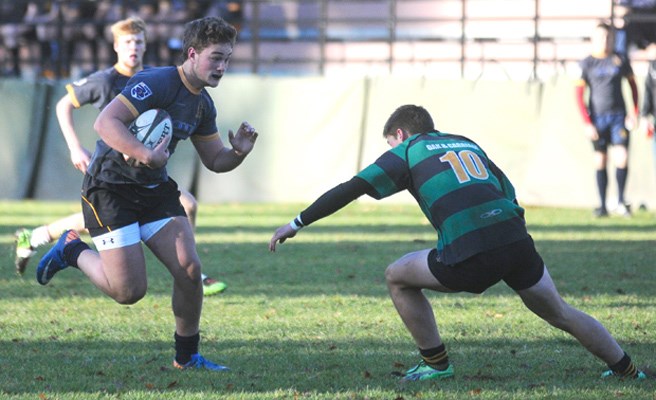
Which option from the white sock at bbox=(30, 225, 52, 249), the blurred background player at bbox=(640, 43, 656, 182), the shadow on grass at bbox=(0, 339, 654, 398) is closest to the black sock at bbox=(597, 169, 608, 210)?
the blurred background player at bbox=(640, 43, 656, 182)

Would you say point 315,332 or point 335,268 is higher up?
point 315,332

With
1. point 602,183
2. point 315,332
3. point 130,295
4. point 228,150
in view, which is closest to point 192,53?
point 228,150

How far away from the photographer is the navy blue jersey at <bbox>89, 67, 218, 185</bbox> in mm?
6406

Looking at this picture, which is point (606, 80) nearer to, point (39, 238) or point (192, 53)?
point (39, 238)

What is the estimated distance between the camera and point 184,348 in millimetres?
6688

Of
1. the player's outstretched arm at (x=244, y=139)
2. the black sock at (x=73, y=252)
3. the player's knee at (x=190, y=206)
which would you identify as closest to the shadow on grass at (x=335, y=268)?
the player's knee at (x=190, y=206)

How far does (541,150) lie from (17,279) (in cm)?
945

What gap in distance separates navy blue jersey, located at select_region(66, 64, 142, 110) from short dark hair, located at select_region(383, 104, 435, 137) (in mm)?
3694

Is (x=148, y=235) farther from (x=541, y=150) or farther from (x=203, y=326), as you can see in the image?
(x=541, y=150)

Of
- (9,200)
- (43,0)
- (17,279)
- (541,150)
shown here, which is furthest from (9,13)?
(17,279)

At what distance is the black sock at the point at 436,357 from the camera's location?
252 inches

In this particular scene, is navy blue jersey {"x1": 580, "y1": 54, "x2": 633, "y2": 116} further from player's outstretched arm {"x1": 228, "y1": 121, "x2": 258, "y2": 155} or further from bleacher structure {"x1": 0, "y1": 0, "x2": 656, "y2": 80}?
player's outstretched arm {"x1": 228, "y1": 121, "x2": 258, "y2": 155}

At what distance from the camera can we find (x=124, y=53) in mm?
9508

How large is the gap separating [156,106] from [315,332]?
2.11 m
